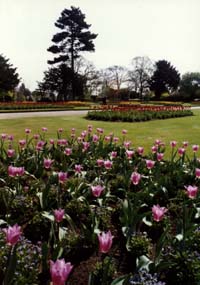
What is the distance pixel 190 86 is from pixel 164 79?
23.5 feet

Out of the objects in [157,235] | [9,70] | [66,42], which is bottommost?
[157,235]

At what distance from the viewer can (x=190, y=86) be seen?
200ft

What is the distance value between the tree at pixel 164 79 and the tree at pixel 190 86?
89.9 inches

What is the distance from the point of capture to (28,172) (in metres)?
5.02

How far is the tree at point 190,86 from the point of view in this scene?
58.6m

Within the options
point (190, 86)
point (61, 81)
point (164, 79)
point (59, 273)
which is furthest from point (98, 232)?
point (164, 79)

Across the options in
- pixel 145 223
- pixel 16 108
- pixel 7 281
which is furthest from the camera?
pixel 16 108

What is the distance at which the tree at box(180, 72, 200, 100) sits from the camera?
58.6m

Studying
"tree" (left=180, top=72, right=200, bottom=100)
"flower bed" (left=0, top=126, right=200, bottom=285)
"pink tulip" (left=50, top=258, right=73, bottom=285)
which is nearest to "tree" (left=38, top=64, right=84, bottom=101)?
"tree" (left=180, top=72, right=200, bottom=100)

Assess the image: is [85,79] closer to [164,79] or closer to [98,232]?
[164,79]

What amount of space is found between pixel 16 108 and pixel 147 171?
2366cm

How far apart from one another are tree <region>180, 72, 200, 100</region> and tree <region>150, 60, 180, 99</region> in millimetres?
2283

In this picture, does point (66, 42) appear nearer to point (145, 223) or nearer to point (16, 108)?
point (16, 108)

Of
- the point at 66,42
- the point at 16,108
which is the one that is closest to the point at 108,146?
the point at 16,108
